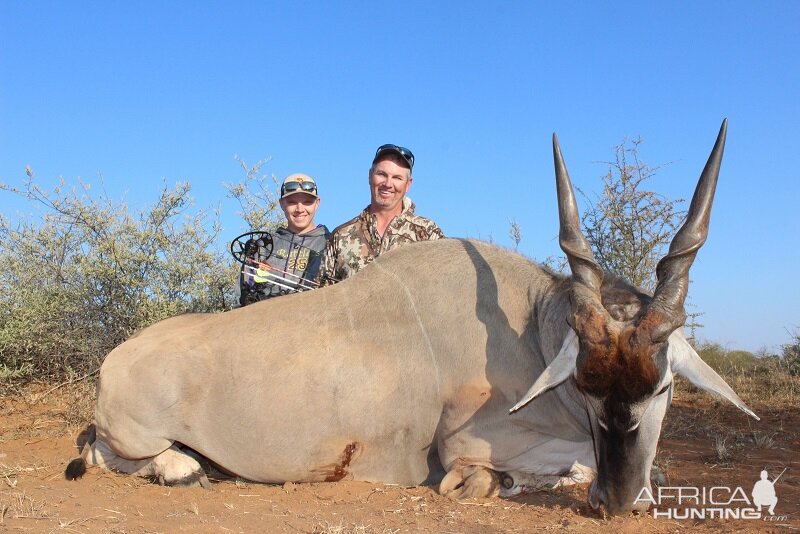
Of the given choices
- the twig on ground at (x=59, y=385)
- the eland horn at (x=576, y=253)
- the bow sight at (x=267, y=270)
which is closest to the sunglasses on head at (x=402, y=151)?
the bow sight at (x=267, y=270)

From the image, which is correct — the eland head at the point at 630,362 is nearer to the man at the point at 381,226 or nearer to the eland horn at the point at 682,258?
the eland horn at the point at 682,258

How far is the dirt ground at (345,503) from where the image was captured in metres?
3.90

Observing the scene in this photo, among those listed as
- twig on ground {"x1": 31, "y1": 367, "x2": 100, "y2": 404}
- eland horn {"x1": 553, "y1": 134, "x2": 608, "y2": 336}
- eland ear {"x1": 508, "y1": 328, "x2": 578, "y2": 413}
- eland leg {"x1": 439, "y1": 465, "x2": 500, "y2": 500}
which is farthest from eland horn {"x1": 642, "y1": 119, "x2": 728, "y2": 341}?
twig on ground {"x1": 31, "y1": 367, "x2": 100, "y2": 404}

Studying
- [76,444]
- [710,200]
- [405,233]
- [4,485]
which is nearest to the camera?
[710,200]

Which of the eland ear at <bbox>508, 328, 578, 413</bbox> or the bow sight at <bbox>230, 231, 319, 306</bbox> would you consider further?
the bow sight at <bbox>230, 231, 319, 306</bbox>

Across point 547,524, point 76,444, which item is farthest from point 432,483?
point 76,444

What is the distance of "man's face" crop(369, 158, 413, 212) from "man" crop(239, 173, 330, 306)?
99 cm

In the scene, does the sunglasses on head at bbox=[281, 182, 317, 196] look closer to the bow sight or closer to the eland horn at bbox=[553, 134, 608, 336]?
the bow sight

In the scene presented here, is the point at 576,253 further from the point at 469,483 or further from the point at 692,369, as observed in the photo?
the point at 469,483

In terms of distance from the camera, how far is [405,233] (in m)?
7.22

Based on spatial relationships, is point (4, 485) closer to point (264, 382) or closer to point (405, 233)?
point (264, 382)

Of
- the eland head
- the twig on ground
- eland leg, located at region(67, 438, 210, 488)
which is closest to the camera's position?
the eland head

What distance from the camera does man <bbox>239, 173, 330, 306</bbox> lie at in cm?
763

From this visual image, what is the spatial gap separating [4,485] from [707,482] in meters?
4.55
